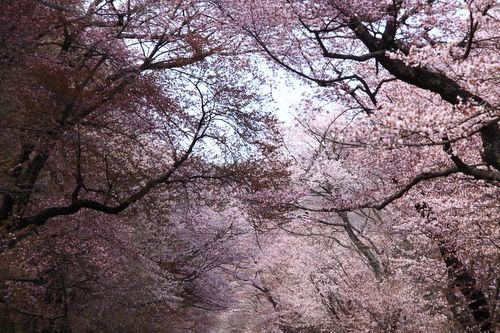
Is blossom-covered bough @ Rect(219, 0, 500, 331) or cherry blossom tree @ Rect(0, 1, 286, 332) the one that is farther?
cherry blossom tree @ Rect(0, 1, 286, 332)

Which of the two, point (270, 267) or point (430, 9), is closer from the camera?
point (430, 9)

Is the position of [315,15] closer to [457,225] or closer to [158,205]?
[457,225]

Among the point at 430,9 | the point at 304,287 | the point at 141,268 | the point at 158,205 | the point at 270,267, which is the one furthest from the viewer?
the point at 270,267

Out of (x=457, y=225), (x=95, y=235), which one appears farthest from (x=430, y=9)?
(x=95, y=235)

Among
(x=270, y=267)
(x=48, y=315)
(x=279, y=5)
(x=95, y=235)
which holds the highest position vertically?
(x=270, y=267)

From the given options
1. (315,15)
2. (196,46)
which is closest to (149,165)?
(196,46)

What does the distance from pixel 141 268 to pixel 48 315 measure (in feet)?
12.0

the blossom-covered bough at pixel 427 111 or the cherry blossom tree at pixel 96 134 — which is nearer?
the blossom-covered bough at pixel 427 111

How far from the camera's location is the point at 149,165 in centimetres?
1135

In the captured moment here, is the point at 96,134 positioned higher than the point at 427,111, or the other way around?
the point at 96,134

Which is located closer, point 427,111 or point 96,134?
point 427,111

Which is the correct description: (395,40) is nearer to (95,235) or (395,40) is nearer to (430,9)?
(430,9)

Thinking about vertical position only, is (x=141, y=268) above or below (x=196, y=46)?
below

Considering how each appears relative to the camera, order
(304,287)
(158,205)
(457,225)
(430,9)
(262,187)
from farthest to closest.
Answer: (304,287) → (158,205) → (262,187) → (457,225) → (430,9)
